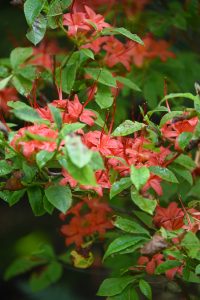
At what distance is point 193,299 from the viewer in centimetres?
162

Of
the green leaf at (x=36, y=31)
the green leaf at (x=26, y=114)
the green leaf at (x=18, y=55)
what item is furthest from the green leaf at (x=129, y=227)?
the green leaf at (x=18, y=55)

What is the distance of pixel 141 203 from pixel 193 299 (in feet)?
1.93

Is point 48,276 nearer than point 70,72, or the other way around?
point 70,72

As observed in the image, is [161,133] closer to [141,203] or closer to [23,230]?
[141,203]

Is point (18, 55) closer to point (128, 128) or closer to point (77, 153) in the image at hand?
point (128, 128)

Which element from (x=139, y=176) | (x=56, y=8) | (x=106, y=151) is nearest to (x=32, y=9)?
(x=56, y=8)

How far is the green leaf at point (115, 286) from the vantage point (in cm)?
134

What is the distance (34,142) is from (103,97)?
418 mm

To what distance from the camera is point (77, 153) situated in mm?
933

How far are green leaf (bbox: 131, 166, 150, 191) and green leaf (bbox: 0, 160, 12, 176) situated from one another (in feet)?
0.86

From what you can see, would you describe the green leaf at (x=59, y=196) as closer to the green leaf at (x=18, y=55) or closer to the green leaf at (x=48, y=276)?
the green leaf at (x=18, y=55)

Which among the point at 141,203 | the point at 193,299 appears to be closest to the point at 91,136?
the point at 141,203

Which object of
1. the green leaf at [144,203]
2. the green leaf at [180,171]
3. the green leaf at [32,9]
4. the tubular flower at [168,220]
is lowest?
the tubular flower at [168,220]

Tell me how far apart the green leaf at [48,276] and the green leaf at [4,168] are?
90 centimetres
